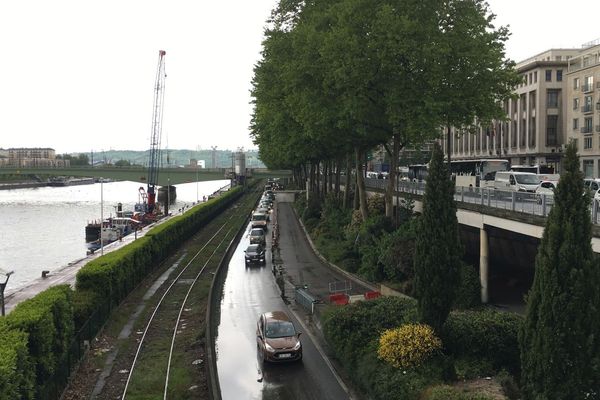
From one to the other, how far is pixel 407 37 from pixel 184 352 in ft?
65.0

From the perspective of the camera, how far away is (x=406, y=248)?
99.6 feet

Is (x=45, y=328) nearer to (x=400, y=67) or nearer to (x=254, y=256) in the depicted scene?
(x=400, y=67)

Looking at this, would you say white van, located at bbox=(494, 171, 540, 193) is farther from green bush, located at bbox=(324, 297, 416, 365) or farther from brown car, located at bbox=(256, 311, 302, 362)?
brown car, located at bbox=(256, 311, 302, 362)

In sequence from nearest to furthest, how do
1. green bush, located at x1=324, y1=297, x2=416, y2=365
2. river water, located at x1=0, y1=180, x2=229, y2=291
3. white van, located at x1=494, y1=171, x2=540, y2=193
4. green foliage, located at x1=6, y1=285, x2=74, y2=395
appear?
green foliage, located at x1=6, y1=285, x2=74, y2=395 < green bush, located at x1=324, y1=297, x2=416, y2=365 < white van, located at x1=494, y1=171, x2=540, y2=193 < river water, located at x1=0, y1=180, x2=229, y2=291

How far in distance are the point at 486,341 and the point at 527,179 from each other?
25.5m

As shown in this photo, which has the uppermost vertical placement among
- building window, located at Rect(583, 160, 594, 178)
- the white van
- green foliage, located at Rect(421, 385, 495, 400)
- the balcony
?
the balcony

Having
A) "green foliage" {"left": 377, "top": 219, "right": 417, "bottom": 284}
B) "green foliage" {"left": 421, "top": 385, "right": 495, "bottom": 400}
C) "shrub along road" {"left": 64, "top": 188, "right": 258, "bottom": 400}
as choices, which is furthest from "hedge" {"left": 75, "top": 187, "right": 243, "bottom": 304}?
"green foliage" {"left": 421, "top": 385, "right": 495, "bottom": 400}

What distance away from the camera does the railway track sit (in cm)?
1841

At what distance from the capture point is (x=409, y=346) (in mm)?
16547

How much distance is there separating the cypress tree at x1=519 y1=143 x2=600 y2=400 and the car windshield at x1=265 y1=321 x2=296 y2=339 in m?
10.5

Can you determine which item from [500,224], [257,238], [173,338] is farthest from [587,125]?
[173,338]

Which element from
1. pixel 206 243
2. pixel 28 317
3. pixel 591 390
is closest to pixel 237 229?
pixel 206 243

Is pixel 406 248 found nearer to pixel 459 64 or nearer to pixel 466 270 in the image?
pixel 466 270

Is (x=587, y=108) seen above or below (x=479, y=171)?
above
